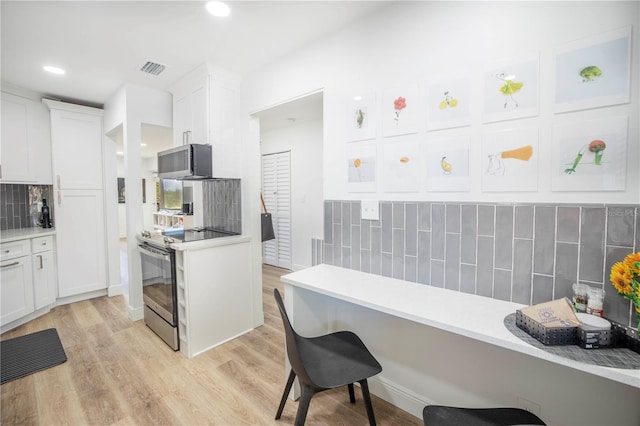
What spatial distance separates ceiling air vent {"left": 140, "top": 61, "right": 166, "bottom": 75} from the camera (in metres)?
2.51

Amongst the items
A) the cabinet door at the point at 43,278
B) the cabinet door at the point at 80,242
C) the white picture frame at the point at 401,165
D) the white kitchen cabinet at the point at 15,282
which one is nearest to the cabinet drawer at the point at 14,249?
the white kitchen cabinet at the point at 15,282

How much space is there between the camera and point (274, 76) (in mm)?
2430

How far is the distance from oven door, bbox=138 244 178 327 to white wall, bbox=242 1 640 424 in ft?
4.95

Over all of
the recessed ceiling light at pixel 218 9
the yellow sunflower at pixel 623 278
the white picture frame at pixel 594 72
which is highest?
the recessed ceiling light at pixel 218 9

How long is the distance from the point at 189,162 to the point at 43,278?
7.80 feet

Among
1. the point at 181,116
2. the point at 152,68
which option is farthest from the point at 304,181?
the point at 152,68

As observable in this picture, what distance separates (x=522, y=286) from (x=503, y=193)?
457 millimetres

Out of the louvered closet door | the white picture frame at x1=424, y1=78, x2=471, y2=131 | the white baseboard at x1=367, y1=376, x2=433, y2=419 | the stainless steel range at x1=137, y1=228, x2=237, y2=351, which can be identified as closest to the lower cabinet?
the stainless steel range at x1=137, y1=228, x2=237, y2=351

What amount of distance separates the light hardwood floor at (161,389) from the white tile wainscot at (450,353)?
318 millimetres

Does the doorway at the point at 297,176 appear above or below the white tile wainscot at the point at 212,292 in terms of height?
above

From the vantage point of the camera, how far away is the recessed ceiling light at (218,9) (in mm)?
1699

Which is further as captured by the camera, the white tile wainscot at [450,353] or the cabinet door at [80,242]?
the cabinet door at [80,242]

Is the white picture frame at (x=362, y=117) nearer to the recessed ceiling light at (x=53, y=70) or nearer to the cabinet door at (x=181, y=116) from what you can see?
the cabinet door at (x=181, y=116)

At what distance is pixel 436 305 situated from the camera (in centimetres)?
131
